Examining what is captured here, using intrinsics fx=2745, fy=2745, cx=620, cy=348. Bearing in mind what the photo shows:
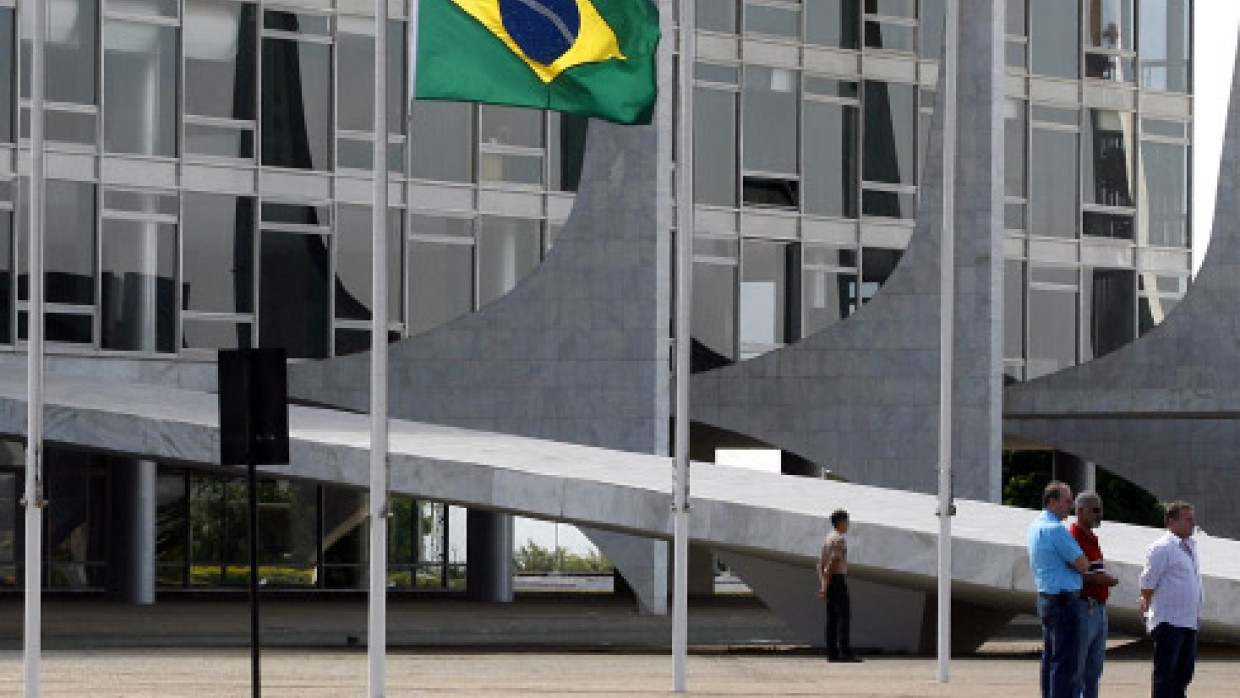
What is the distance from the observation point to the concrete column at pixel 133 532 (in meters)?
38.8

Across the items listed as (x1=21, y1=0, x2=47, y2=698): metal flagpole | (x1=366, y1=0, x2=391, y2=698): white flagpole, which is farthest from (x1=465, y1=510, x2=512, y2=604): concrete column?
(x1=21, y1=0, x2=47, y2=698): metal flagpole

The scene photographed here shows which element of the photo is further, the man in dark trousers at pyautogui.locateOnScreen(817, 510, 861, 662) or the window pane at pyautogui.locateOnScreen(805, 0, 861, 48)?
the window pane at pyautogui.locateOnScreen(805, 0, 861, 48)

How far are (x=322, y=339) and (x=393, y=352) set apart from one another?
40.3 inches

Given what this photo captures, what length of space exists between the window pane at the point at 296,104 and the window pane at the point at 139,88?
4.64ft

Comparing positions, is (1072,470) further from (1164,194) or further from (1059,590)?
(1059,590)

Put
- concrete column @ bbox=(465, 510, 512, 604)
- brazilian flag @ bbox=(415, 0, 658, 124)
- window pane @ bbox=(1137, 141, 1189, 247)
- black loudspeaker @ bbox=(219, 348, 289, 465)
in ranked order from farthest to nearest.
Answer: window pane @ bbox=(1137, 141, 1189, 247), concrete column @ bbox=(465, 510, 512, 604), brazilian flag @ bbox=(415, 0, 658, 124), black loudspeaker @ bbox=(219, 348, 289, 465)

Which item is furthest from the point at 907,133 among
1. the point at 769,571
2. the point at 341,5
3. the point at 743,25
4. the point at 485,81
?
the point at 485,81

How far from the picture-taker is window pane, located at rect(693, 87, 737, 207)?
41062mm

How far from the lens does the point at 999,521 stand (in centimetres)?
2695

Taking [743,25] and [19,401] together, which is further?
[743,25]

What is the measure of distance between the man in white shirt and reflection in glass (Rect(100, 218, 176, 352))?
20869mm

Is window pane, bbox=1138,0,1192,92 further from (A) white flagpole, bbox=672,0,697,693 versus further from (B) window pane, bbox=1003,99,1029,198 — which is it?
(A) white flagpole, bbox=672,0,697,693

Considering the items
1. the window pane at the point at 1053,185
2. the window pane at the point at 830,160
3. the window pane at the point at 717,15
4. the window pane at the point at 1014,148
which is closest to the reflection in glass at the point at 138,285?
the window pane at the point at 717,15

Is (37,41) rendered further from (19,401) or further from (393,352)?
(393,352)
